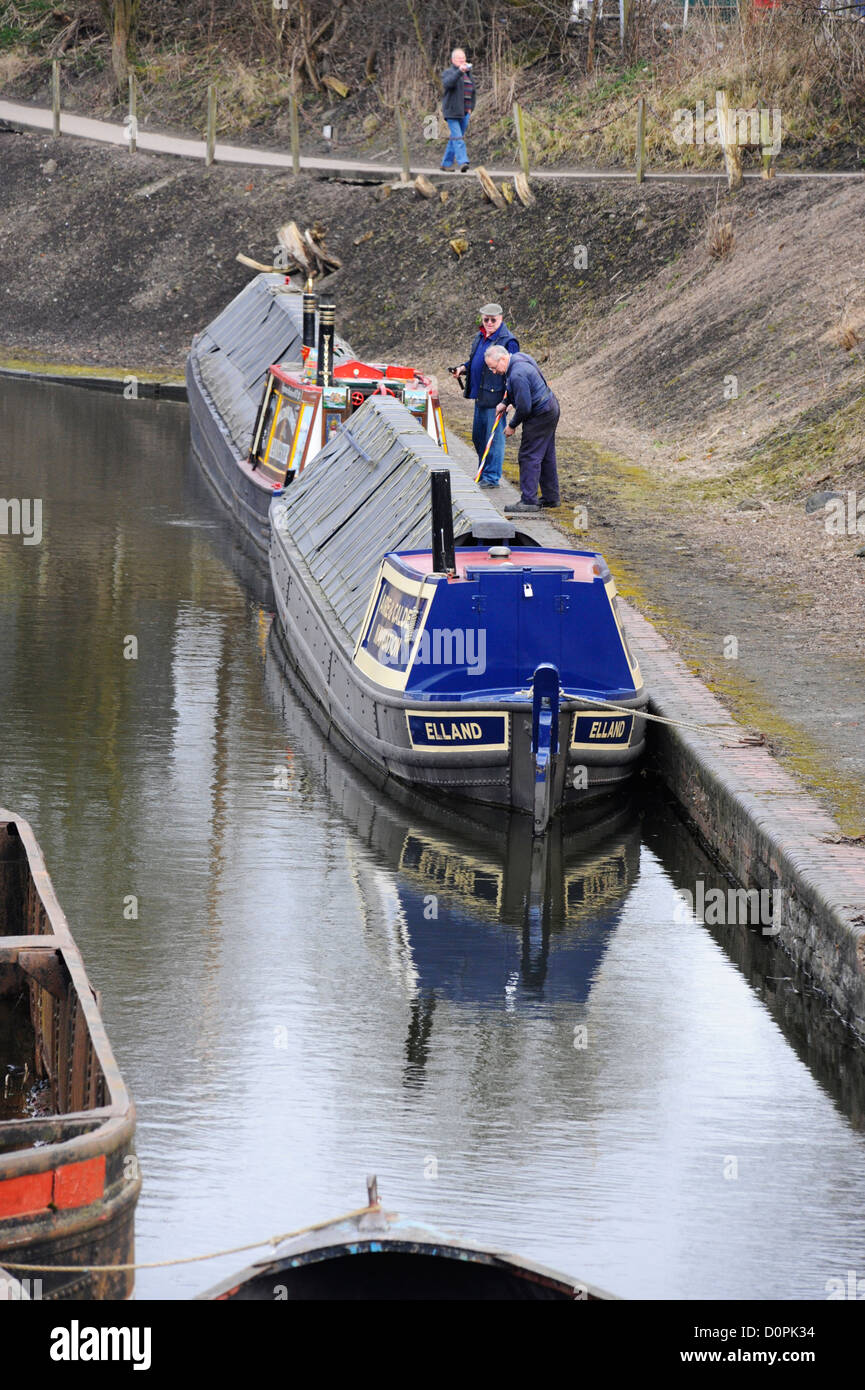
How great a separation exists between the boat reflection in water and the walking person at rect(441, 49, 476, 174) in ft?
79.4

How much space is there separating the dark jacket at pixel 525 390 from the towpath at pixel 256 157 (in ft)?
43.9

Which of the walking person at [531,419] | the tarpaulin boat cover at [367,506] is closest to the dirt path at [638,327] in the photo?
the walking person at [531,419]

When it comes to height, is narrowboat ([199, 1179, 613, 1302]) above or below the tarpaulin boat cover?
below

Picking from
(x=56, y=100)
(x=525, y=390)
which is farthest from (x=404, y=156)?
(x=525, y=390)

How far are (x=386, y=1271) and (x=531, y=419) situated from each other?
48.6 feet

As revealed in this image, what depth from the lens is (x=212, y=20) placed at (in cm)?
4662

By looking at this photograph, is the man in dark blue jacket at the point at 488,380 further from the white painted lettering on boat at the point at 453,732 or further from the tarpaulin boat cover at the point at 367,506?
the white painted lettering on boat at the point at 453,732

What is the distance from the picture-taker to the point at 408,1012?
1039 centimetres

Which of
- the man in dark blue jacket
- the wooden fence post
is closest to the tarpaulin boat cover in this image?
the man in dark blue jacket

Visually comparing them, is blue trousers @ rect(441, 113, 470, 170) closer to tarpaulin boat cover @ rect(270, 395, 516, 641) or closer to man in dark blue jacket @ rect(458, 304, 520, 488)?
man in dark blue jacket @ rect(458, 304, 520, 488)

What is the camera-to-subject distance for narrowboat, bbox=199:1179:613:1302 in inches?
216

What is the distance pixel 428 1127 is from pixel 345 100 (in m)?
37.7

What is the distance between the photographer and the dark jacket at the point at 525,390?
1903 centimetres

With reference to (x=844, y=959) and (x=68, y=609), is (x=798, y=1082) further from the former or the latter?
(x=68, y=609)
